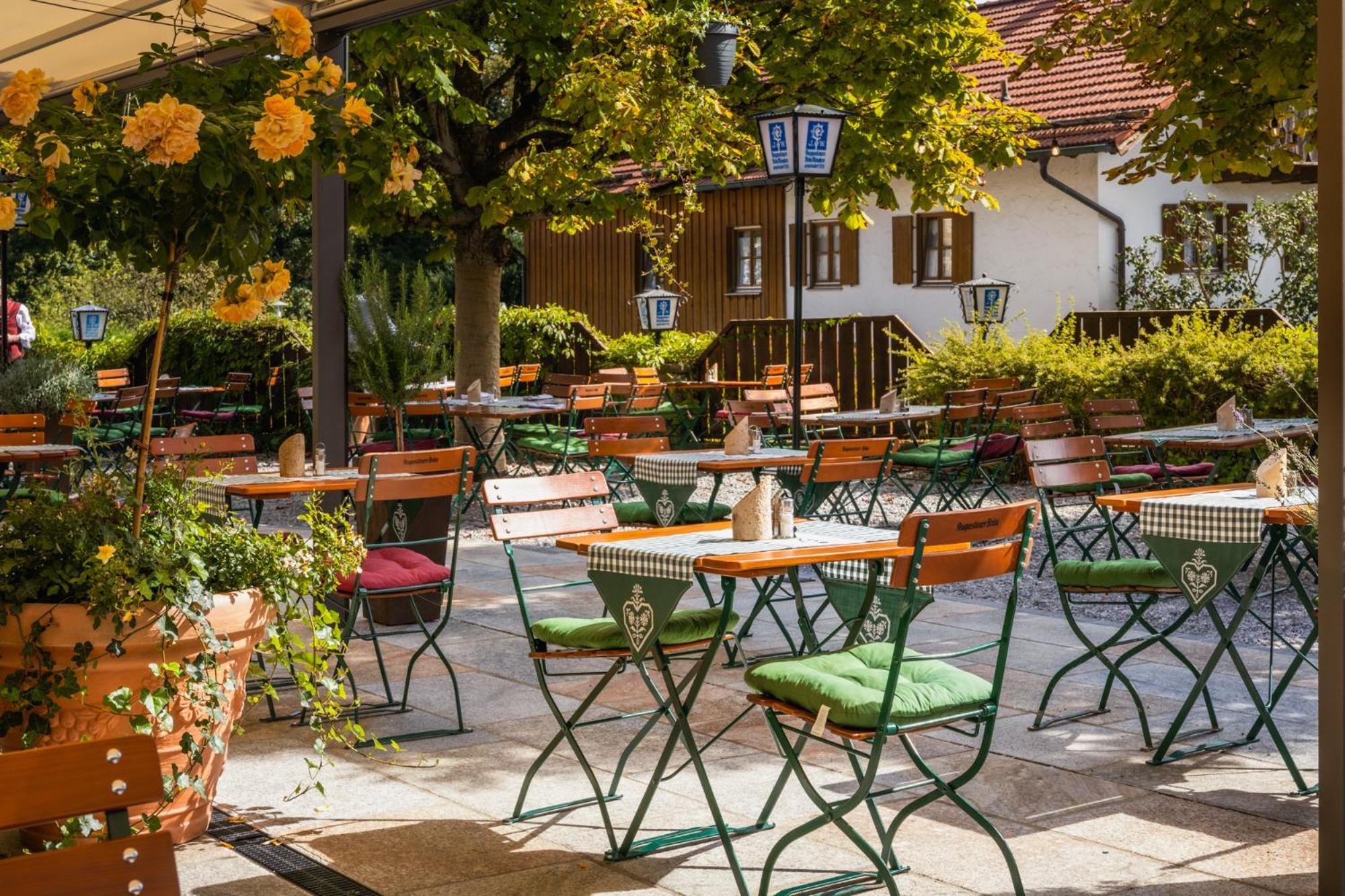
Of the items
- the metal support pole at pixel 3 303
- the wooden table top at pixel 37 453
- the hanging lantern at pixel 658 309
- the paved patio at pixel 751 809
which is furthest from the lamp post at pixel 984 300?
the paved patio at pixel 751 809

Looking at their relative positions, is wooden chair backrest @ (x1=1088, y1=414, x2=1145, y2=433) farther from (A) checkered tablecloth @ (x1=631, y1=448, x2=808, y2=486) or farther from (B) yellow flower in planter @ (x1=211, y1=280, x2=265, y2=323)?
(B) yellow flower in planter @ (x1=211, y1=280, x2=265, y2=323)

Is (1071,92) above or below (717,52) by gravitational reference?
above

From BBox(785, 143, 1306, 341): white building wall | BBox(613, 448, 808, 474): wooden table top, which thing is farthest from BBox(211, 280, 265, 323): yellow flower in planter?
BBox(785, 143, 1306, 341): white building wall

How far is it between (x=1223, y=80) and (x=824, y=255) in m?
15.5

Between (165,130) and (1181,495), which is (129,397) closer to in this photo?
(1181,495)

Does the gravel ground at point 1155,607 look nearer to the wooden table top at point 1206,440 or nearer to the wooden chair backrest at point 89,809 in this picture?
the wooden table top at point 1206,440

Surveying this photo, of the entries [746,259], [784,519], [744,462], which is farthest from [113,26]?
[746,259]

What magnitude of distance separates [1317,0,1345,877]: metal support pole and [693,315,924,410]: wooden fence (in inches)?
503

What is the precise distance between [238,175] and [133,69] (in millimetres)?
4796

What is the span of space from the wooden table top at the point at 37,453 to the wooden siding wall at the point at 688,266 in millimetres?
13917

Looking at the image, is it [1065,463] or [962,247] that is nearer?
[1065,463]

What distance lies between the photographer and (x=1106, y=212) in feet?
65.9

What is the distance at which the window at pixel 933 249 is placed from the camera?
2198 cm

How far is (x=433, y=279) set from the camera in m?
12.8
